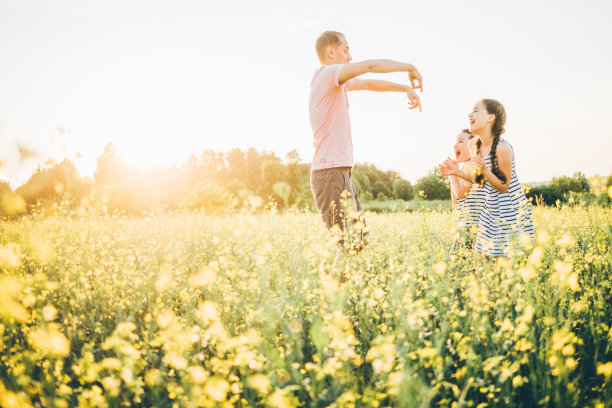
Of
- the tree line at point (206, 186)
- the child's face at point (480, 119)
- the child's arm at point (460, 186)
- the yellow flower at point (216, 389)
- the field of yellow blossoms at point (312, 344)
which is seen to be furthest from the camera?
the child's arm at point (460, 186)

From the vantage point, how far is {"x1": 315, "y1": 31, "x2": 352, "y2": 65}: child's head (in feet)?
11.5

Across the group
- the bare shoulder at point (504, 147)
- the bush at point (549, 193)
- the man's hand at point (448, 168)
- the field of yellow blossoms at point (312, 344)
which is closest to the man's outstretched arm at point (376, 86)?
the man's hand at point (448, 168)

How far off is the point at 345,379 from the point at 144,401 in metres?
1.12

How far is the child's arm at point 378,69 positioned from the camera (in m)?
2.92

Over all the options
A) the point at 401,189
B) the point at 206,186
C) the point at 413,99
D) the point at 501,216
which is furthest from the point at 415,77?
the point at 401,189

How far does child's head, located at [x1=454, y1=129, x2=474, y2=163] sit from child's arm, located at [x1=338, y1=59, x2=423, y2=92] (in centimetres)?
192

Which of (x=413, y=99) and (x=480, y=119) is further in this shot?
(x=480, y=119)

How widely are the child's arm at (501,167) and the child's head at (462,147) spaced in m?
1.24

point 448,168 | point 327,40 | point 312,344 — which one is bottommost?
point 312,344

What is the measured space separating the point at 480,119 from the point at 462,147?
1.08m

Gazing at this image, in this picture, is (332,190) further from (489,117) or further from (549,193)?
(549,193)

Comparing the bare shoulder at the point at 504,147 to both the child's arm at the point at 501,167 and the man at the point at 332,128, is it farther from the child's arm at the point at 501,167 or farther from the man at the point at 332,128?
the man at the point at 332,128

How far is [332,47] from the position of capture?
Result: 3496 mm

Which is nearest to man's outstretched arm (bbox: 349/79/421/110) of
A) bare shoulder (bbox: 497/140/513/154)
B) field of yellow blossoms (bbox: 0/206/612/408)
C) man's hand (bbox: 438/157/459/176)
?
man's hand (bbox: 438/157/459/176)
